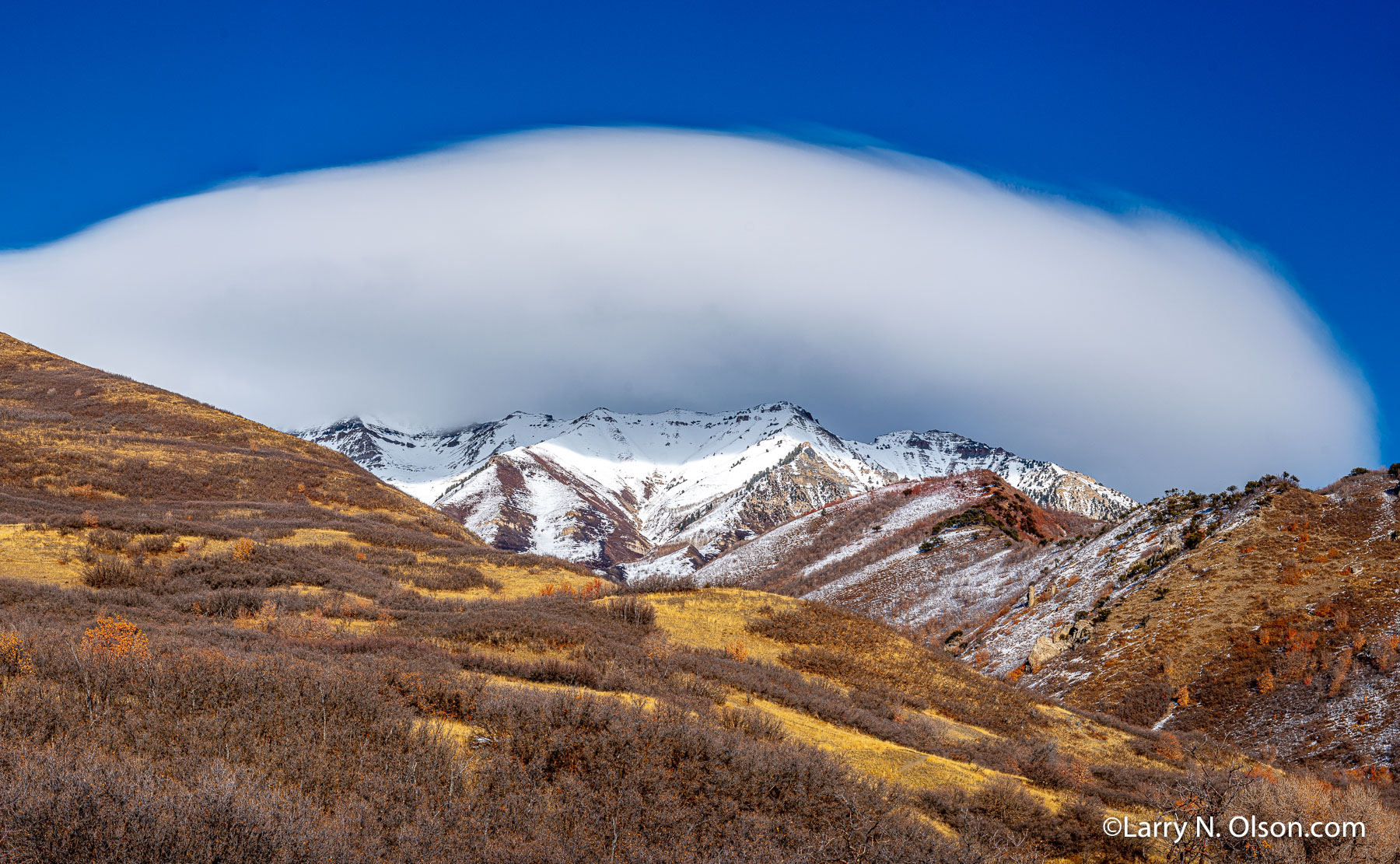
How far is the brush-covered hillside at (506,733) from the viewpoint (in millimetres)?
5781

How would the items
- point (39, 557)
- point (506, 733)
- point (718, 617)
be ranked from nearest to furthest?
point (506, 733)
point (39, 557)
point (718, 617)

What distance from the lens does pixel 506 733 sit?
837cm

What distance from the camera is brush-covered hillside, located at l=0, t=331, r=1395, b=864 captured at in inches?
228

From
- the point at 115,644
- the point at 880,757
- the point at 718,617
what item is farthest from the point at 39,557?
the point at 880,757

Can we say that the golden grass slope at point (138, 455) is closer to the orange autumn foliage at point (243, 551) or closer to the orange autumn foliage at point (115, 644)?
the orange autumn foliage at point (243, 551)

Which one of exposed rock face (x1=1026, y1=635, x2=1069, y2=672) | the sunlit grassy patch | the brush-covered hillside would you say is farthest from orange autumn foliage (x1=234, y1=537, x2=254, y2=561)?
exposed rock face (x1=1026, y1=635, x2=1069, y2=672)

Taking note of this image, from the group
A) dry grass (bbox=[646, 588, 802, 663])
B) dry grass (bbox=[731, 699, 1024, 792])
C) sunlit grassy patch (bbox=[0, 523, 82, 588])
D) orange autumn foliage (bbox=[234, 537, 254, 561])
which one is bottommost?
sunlit grassy patch (bbox=[0, 523, 82, 588])

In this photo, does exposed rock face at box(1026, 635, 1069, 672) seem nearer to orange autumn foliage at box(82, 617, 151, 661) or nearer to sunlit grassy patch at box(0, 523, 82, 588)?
orange autumn foliage at box(82, 617, 151, 661)

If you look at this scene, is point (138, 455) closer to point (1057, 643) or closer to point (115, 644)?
point (115, 644)

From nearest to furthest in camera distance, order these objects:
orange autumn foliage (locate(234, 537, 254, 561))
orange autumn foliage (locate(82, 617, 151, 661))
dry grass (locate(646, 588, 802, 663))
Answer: orange autumn foliage (locate(82, 617, 151, 661)), dry grass (locate(646, 588, 802, 663)), orange autumn foliage (locate(234, 537, 254, 561))

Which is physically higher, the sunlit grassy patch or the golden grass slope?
the golden grass slope

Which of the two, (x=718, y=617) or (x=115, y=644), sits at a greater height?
(x=718, y=617)

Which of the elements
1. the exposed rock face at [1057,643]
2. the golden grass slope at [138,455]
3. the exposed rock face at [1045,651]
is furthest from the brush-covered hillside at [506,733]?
the golden grass slope at [138,455]

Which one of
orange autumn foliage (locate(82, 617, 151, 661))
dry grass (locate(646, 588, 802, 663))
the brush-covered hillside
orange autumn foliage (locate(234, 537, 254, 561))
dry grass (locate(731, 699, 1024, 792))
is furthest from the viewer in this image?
orange autumn foliage (locate(234, 537, 254, 561))
